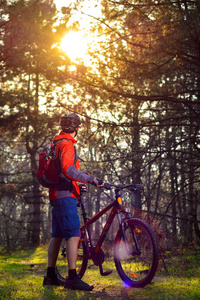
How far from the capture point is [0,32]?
10.8 meters

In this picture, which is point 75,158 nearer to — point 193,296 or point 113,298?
point 113,298

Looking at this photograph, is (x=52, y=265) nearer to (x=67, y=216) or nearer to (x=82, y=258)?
(x=82, y=258)

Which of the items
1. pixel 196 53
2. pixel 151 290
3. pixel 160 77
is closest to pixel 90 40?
pixel 160 77

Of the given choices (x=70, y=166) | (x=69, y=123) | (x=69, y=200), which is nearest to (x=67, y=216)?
(x=69, y=200)

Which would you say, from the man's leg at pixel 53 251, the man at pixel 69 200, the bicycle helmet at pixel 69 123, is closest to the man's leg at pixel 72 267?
the man at pixel 69 200

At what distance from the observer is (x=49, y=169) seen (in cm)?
423

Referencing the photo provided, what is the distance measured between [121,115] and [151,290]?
491 centimetres

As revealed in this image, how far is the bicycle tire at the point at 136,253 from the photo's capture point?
3.87m

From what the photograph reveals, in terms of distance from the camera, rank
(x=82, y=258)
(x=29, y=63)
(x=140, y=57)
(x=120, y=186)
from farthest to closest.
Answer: (x=29, y=63)
(x=140, y=57)
(x=82, y=258)
(x=120, y=186)

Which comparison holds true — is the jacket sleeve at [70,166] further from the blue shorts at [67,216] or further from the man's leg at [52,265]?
the man's leg at [52,265]

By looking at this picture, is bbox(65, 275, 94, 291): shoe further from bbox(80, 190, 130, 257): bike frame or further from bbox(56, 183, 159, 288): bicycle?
bbox(80, 190, 130, 257): bike frame

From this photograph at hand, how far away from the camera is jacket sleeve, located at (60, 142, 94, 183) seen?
Result: 13.5ft

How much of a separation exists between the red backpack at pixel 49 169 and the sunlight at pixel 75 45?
127 inches

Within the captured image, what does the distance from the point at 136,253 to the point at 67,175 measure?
49.5 inches
